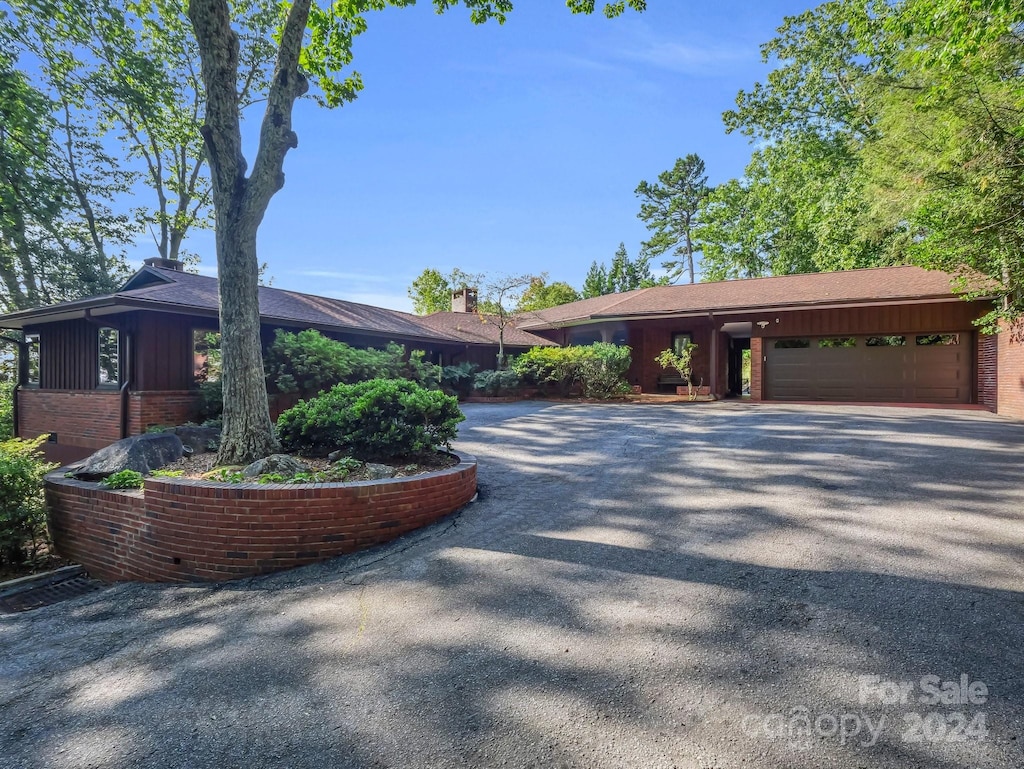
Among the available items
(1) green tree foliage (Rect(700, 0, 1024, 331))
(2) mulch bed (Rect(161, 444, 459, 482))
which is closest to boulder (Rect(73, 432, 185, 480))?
(2) mulch bed (Rect(161, 444, 459, 482))

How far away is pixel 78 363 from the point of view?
10.0m

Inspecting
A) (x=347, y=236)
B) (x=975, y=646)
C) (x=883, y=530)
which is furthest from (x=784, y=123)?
(x=975, y=646)

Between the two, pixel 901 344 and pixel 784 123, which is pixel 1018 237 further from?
pixel 784 123

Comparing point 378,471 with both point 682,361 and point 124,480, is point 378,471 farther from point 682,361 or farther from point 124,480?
point 682,361

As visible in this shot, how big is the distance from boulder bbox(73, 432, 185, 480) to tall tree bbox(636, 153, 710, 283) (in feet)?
110

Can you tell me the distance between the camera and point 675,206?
113 feet

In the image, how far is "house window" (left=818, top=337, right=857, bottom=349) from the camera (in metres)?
13.5

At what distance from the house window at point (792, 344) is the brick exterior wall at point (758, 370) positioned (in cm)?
47

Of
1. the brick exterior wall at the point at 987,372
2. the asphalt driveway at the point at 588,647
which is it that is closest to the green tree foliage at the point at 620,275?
the brick exterior wall at the point at 987,372

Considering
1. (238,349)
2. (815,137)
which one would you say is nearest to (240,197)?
(238,349)

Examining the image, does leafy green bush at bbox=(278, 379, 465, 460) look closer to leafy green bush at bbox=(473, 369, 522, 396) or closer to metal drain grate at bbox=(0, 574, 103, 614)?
metal drain grate at bbox=(0, 574, 103, 614)

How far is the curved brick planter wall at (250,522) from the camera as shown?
3.91 metres

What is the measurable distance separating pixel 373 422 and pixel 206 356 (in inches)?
301

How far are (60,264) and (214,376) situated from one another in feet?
41.1
